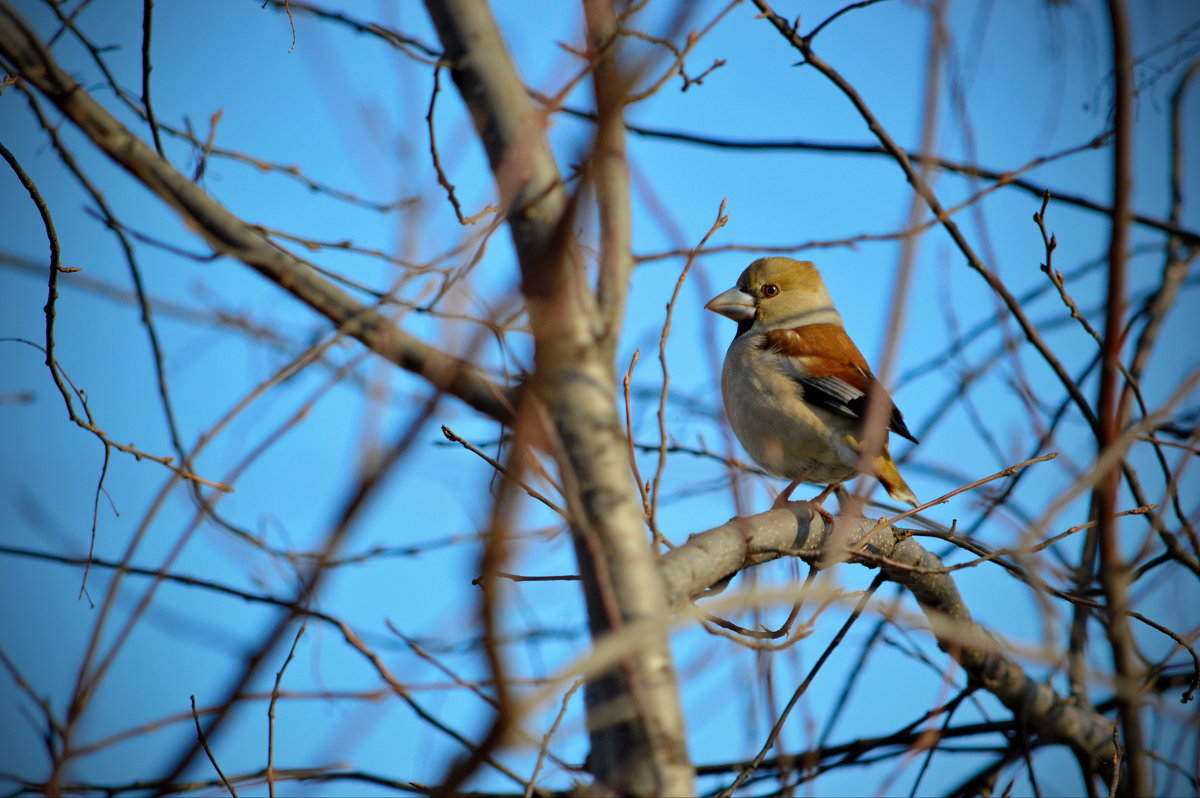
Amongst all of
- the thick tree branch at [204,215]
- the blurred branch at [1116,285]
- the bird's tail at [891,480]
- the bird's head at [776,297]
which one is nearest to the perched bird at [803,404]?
the bird's tail at [891,480]

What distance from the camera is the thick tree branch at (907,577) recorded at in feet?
A: 7.40

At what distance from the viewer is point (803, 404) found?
4824 millimetres

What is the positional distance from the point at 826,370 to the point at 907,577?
5.82ft

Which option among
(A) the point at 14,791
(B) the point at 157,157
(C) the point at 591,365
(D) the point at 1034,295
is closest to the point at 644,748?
(C) the point at 591,365

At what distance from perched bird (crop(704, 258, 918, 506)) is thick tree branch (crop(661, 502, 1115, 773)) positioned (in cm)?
85

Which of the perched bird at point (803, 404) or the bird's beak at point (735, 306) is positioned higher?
the bird's beak at point (735, 306)

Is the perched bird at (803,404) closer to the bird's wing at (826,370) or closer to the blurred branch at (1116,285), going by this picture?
the bird's wing at (826,370)

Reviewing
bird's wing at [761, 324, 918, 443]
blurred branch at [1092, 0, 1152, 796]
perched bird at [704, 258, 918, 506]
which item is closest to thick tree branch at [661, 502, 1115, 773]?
blurred branch at [1092, 0, 1152, 796]

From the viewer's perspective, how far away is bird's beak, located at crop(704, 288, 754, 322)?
589 cm

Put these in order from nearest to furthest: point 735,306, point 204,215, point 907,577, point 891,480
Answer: point 204,215, point 907,577, point 891,480, point 735,306

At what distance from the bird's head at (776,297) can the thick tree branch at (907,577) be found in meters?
2.52

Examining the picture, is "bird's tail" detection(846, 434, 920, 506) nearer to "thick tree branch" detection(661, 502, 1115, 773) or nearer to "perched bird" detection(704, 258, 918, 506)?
"perched bird" detection(704, 258, 918, 506)

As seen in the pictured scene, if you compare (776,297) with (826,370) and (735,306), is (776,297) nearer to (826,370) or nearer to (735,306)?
(735,306)

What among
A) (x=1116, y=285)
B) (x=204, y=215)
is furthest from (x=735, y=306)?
(x=1116, y=285)
